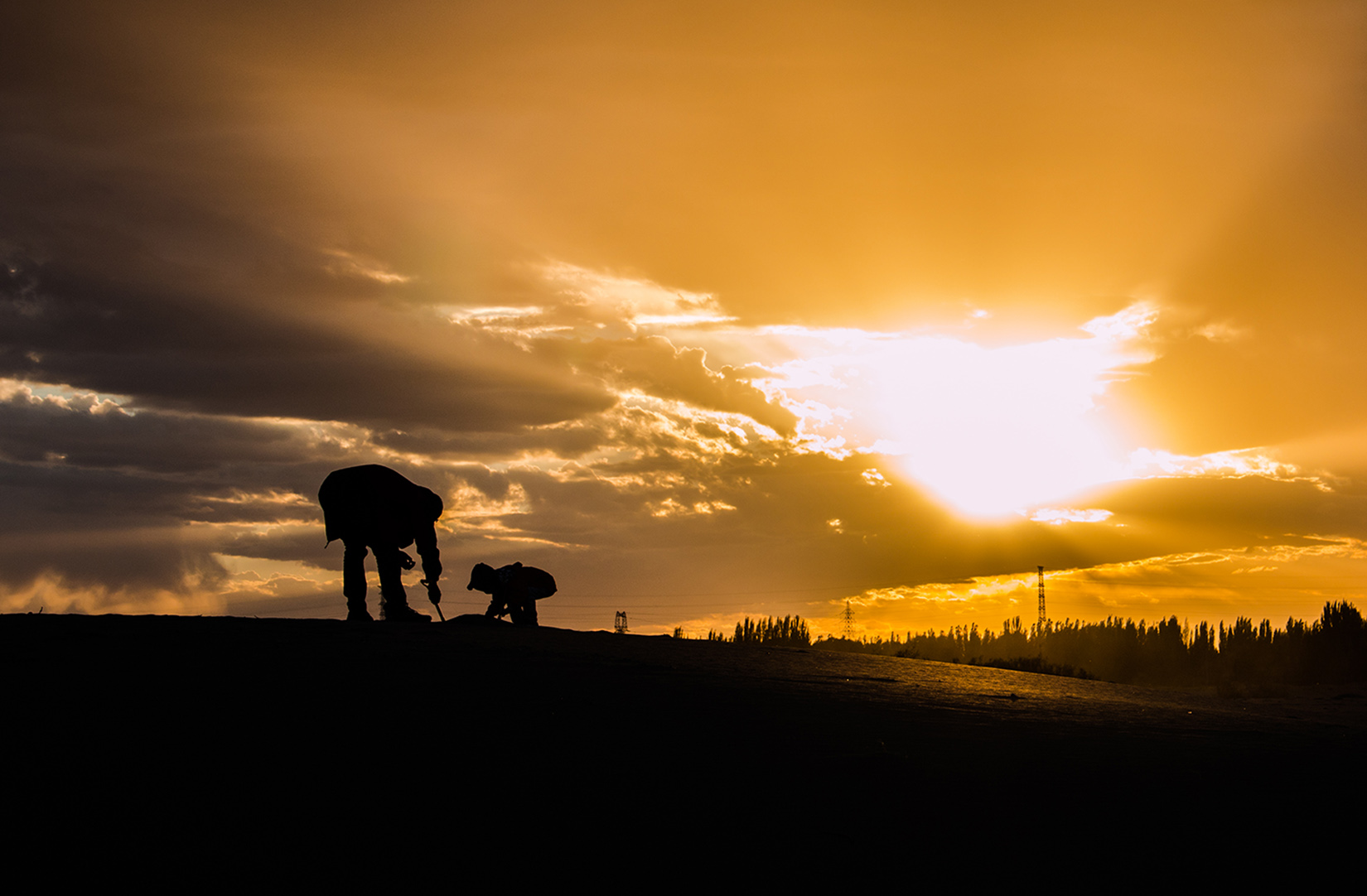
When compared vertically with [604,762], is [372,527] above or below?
above

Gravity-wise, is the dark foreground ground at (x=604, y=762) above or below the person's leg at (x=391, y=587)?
below

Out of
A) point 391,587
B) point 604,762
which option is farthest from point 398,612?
point 604,762

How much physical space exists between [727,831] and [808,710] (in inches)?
215

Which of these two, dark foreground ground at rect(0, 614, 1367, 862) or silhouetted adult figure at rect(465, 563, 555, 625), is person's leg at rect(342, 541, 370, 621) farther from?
dark foreground ground at rect(0, 614, 1367, 862)

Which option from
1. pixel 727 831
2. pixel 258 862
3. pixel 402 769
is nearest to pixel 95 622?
pixel 402 769

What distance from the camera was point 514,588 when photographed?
26.3m

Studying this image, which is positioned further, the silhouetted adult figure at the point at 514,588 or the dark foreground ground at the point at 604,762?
the silhouetted adult figure at the point at 514,588

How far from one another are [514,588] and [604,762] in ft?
58.6

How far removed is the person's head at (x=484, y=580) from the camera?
87.2 feet

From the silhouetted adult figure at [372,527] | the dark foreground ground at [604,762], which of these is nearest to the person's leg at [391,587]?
the silhouetted adult figure at [372,527]

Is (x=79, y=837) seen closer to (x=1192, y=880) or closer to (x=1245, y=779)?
(x=1192, y=880)

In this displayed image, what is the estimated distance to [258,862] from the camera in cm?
630

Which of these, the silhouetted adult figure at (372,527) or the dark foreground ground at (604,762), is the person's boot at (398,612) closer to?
the silhouetted adult figure at (372,527)

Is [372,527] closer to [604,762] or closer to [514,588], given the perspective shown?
[514,588]
